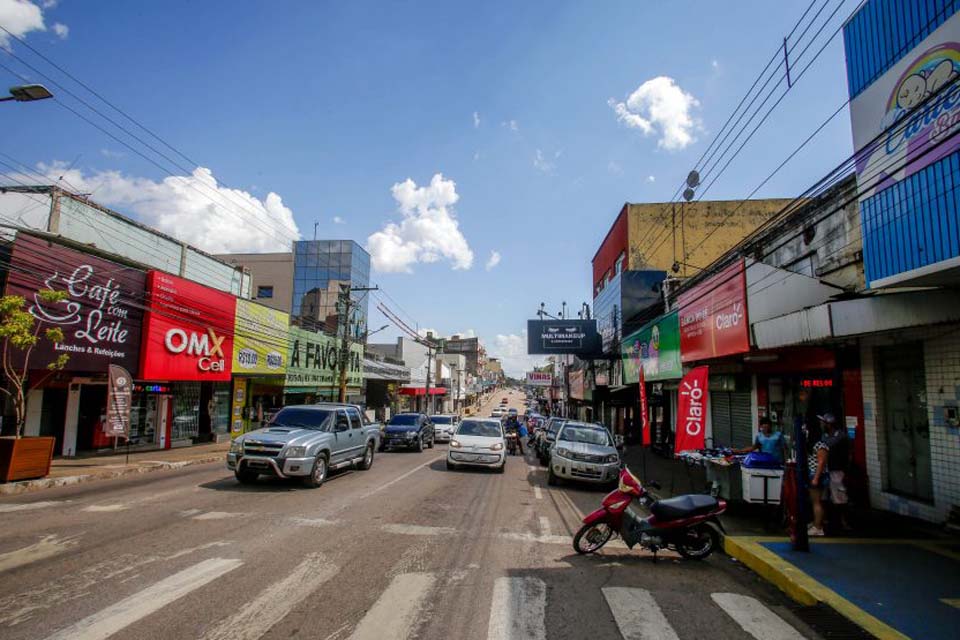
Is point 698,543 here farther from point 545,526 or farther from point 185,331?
point 185,331

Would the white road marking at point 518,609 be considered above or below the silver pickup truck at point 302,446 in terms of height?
below

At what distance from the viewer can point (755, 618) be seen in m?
4.97

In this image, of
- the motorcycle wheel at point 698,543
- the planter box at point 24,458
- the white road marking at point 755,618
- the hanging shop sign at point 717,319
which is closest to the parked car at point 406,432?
the hanging shop sign at point 717,319

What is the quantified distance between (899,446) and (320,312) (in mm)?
44406

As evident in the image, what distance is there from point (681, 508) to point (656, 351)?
43.2 ft

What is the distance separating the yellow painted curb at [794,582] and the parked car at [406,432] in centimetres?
1576

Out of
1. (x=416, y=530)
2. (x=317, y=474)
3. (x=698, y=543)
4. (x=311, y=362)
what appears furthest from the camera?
(x=311, y=362)

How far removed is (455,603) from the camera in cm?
490

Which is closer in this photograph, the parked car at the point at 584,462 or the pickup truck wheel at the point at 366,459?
the parked car at the point at 584,462

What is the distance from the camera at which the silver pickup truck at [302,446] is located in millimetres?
10898

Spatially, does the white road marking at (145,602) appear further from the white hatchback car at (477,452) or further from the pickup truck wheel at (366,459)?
the white hatchback car at (477,452)

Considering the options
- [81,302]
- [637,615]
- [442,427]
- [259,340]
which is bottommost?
[442,427]

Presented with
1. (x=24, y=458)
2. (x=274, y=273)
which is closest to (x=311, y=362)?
(x=24, y=458)

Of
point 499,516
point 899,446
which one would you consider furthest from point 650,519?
point 899,446
